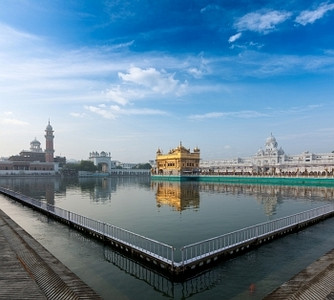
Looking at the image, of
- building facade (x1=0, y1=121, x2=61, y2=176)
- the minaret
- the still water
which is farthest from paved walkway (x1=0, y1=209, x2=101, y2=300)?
the minaret

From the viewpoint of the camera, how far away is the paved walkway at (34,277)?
411 inches

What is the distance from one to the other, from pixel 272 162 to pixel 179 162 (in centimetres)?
5897

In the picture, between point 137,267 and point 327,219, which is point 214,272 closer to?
point 137,267

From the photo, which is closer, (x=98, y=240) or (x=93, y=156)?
(x=98, y=240)

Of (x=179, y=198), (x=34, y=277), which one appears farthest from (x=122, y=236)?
(x=179, y=198)

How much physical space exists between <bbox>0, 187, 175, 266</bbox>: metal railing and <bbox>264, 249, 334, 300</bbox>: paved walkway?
15.0 feet

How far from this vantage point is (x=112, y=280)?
1341cm

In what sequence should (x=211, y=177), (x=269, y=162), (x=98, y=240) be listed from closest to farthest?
(x=98, y=240), (x=211, y=177), (x=269, y=162)

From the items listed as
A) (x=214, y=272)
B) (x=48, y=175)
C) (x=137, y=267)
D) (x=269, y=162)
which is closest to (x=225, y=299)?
(x=214, y=272)

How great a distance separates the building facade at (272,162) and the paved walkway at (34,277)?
102589 mm

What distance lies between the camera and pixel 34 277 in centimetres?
1182

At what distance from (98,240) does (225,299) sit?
414 inches

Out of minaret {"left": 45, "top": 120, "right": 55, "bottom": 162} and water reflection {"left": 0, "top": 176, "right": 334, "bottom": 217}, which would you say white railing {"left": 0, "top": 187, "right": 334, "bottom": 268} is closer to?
water reflection {"left": 0, "top": 176, "right": 334, "bottom": 217}

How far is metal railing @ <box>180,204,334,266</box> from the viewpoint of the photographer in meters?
14.7
